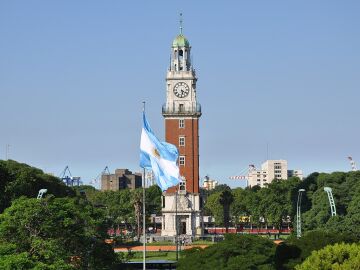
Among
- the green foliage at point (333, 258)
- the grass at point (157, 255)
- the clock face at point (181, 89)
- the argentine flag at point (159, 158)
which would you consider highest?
the clock face at point (181, 89)

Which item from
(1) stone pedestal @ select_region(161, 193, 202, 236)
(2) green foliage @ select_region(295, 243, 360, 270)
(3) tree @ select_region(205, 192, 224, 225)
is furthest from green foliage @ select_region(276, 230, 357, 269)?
(3) tree @ select_region(205, 192, 224, 225)

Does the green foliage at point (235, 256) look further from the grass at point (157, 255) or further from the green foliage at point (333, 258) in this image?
the grass at point (157, 255)

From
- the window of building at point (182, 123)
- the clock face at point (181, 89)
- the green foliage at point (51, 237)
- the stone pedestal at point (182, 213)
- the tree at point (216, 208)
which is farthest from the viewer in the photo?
the tree at point (216, 208)

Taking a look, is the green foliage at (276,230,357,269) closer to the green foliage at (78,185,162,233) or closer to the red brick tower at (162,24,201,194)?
the red brick tower at (162,24,201,194)

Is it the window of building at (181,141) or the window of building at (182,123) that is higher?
the window of building at (182,123)

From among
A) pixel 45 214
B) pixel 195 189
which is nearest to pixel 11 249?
pixel 45 214

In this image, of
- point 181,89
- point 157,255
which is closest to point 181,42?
point 181,89

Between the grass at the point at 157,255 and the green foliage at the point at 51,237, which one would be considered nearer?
the green foliage at the point at 51,237

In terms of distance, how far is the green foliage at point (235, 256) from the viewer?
5956cm

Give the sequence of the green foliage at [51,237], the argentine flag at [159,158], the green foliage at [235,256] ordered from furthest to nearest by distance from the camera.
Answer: the green foliage at [235,256] < the green foliage at [51,237] < the argentine flag at [159,158]

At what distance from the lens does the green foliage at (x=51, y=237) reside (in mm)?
49656

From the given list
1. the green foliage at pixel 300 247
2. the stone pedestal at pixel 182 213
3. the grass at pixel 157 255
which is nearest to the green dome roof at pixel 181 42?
the stone pedestal at pixel 182 213

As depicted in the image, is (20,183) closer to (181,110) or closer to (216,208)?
(181,110)

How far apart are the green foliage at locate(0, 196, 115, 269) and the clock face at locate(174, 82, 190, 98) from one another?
64281 mm
